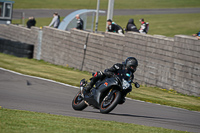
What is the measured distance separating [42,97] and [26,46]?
12051 millimetres

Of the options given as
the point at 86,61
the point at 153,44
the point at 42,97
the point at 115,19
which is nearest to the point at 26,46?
the point at 86,61

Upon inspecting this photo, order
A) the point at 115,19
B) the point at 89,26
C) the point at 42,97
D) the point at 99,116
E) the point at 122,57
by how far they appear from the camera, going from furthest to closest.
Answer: the point at 115,19, the point at 89,26, the point at 122,57, the point at 42,97, the point at 99,116

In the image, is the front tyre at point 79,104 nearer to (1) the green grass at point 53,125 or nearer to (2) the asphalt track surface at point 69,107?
(2) the asphalt track surface at point 69,107

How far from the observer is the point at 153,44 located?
15.0 m

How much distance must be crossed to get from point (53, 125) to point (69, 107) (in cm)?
323

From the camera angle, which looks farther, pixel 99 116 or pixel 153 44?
pixel 153 44

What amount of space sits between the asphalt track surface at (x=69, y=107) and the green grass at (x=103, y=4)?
124 feet

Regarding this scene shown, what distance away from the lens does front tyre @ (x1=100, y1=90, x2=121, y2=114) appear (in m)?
7.82

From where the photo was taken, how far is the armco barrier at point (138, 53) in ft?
44.5

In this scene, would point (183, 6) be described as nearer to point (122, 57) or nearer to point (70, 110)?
point (122, 57)

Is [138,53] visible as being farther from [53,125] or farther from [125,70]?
[53,125]

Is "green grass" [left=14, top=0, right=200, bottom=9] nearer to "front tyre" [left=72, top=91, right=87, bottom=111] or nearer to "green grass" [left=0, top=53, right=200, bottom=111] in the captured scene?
"green grass" [left=0, top=53, right=200, bottom=111]

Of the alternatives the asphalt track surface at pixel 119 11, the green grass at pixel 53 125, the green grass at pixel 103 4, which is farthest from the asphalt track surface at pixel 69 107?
the green grass at pixel 103 4

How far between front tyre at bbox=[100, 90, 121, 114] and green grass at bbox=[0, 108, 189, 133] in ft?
2.90
